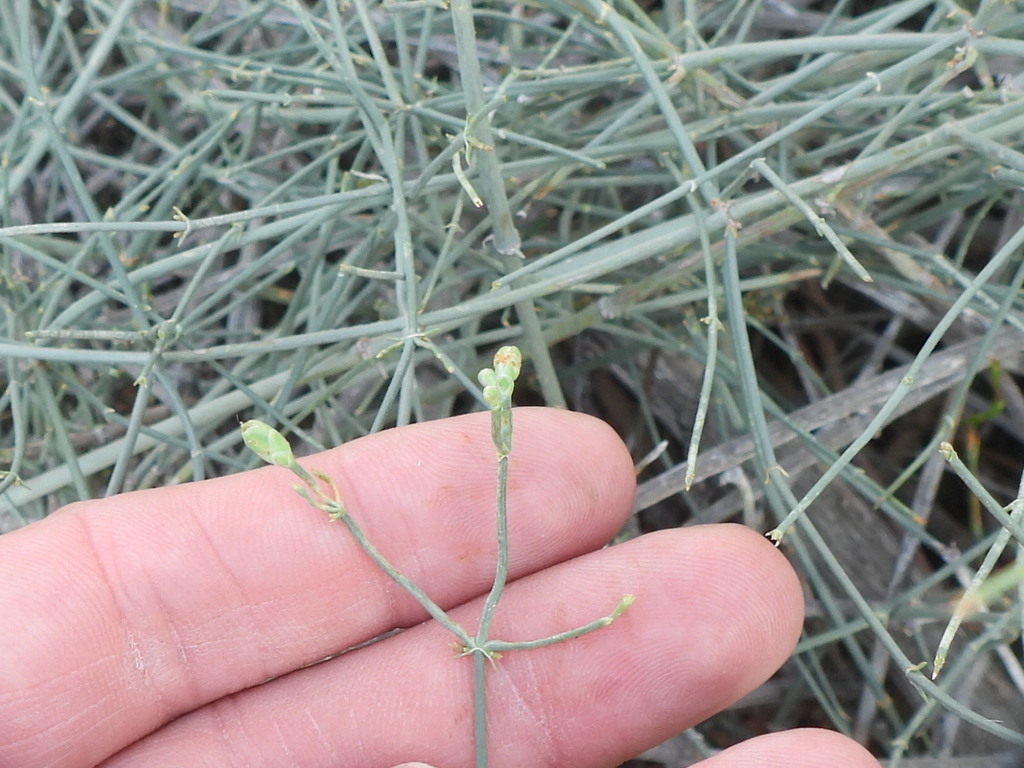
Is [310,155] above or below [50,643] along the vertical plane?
above

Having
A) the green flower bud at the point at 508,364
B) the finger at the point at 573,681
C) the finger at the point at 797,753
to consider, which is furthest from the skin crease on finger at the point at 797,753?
the green flower bud at the point at 508,364

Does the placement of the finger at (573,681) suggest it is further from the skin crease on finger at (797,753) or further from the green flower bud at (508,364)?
the green flower bud at (508,364)

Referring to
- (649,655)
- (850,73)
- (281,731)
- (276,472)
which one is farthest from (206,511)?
(850,73)

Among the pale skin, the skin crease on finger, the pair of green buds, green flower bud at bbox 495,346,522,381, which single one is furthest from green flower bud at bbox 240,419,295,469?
the skin crease on finger

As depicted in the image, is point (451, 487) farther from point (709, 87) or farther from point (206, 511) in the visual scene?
point (709, 87)

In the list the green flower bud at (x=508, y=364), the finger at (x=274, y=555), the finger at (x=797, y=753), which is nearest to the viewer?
the green flower bud at (x=508, y=364)

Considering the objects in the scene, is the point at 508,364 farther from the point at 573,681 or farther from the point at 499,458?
the point at 573,681

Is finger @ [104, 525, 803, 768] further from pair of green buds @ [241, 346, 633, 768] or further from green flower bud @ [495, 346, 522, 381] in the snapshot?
green flower bud @ [495, 346, 522, 381]
